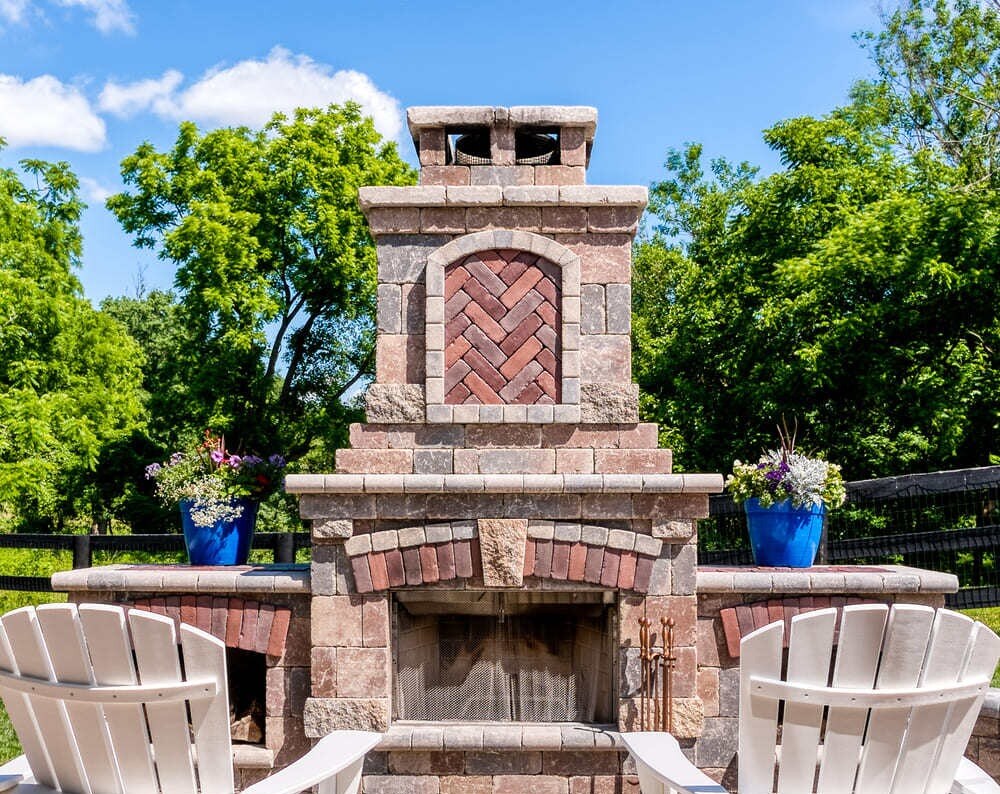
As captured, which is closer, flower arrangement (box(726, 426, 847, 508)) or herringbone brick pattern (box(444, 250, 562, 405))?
herringbone brick pattern (box(444, 250, 562, 405))

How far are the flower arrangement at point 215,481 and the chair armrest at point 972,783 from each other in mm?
3809

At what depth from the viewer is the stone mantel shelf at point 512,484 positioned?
4.89 m

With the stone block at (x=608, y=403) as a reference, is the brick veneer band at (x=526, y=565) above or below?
below

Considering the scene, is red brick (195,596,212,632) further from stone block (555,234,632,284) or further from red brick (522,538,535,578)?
stone block (555,234,632,284)

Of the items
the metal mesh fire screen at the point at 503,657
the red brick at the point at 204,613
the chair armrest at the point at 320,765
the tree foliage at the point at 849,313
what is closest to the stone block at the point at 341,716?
the metal mesh fire screen at the point at 503,657

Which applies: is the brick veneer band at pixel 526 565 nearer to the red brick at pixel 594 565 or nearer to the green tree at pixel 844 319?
the red brick at pixel 594 565

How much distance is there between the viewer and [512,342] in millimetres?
5258

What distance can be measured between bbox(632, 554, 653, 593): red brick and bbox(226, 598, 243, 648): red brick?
1.98 metres

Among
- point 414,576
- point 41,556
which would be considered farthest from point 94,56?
point 414,576

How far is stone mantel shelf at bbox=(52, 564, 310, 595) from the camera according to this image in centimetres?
507

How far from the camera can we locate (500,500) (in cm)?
497

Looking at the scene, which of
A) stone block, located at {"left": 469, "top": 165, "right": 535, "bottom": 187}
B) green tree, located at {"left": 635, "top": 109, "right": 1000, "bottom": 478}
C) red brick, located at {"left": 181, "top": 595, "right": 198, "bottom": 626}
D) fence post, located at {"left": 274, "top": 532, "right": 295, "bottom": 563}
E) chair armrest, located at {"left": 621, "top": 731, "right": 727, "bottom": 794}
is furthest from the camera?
green tree, located at {"left": 635, "top": 109, "right": 1000, "bottom": 478}

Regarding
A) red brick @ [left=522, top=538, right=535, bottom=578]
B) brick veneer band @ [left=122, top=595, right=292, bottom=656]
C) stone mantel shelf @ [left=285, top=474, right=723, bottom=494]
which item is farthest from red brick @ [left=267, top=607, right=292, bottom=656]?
red brick @ [left=522, top=538, right=535, bottom=578]

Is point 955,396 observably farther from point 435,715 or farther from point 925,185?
point 435,715
